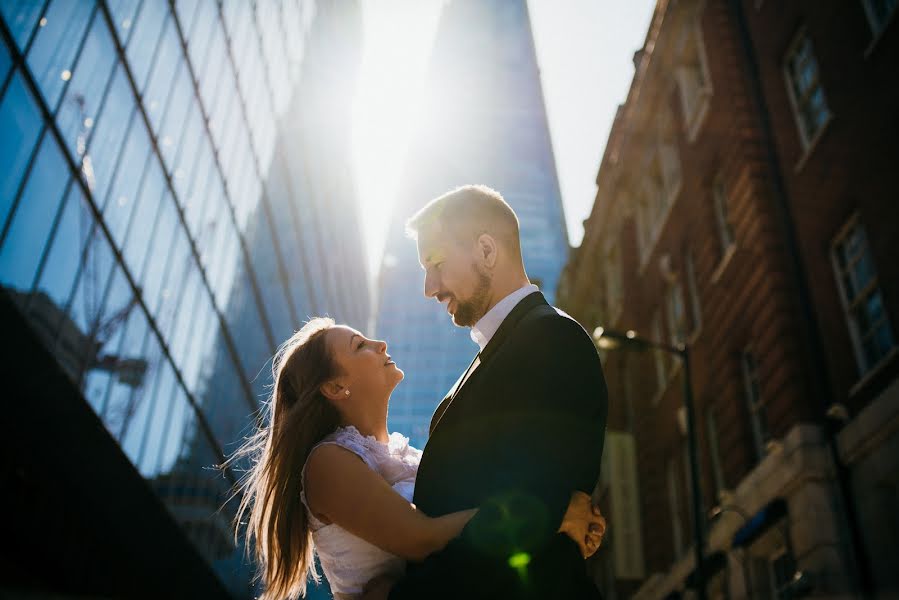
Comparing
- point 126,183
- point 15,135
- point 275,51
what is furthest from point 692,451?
point 275,51

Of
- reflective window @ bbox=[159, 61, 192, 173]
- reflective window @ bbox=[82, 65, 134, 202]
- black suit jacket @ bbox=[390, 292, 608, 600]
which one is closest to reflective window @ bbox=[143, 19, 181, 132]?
reflective window @ bbox=[159, 61, 192, 173]

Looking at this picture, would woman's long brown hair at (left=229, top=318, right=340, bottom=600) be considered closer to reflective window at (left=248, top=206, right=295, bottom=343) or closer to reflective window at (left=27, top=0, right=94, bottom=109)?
reflective window at (left=27, top=0, right=94, bottom=109)

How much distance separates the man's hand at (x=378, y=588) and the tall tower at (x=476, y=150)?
111607 millimetres

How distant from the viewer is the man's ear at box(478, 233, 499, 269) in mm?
3439

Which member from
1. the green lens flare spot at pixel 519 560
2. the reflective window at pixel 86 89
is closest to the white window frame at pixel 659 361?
the reflective window at pixel 86 89

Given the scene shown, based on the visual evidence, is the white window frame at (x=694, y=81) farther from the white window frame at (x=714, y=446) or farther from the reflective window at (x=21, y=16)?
the reflective window at (x=21, y=16)

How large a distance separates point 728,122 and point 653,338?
24.8ft

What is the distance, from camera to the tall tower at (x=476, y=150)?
12038 centimetres

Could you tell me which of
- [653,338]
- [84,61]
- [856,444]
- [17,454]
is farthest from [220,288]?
[856,444]

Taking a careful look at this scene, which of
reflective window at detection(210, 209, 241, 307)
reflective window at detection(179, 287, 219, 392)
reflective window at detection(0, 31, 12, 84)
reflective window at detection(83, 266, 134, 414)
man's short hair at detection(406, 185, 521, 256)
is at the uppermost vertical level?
reflective window at detection(210, 209, 241, 307)

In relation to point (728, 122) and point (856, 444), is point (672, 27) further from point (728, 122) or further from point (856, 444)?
point (856, 444)

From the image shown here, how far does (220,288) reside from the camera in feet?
77.5

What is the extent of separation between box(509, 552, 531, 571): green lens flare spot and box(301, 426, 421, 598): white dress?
60 cm

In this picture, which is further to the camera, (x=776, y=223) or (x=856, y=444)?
(x=776, y=223)
